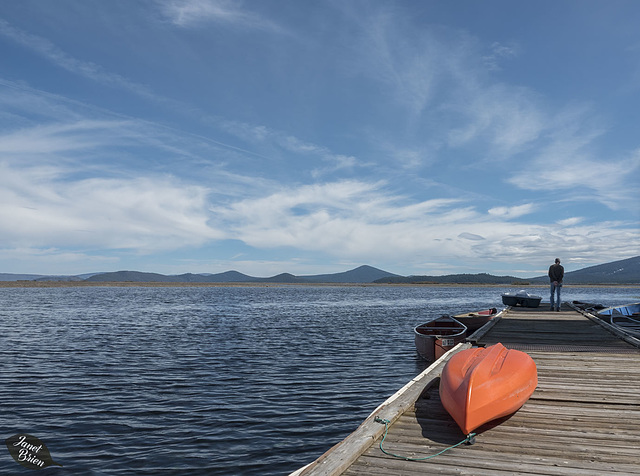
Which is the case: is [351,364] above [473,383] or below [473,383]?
below

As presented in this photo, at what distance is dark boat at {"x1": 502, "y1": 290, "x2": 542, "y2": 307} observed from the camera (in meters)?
30.6

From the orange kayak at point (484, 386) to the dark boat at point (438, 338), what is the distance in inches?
336

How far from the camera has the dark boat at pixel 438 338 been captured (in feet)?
53.3

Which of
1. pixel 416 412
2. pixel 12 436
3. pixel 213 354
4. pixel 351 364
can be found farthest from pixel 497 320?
pixel 12 436

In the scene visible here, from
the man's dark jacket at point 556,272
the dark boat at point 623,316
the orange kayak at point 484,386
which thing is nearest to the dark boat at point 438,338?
the man's dark jacket at point 556,272

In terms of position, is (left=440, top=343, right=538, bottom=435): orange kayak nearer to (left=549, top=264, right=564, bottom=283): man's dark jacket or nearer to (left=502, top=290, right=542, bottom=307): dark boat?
(left=549, top=264, right=564, bottom=283): man's dark jacket

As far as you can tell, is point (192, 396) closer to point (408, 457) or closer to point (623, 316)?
point (408, 457)

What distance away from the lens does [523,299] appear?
103 feet

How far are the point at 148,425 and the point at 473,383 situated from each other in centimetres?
823

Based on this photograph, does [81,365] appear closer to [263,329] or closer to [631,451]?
[263,329]

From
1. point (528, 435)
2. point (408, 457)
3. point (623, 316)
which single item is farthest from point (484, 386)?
point (623, 316)

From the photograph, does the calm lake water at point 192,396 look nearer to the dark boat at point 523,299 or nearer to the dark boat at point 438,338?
the dark boat at point 438,338

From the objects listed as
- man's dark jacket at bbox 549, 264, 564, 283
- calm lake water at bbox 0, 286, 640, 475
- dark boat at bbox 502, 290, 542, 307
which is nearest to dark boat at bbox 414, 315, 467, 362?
calm lake water at bbox 0, 286, 640, 475

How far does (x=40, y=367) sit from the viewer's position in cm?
1716
